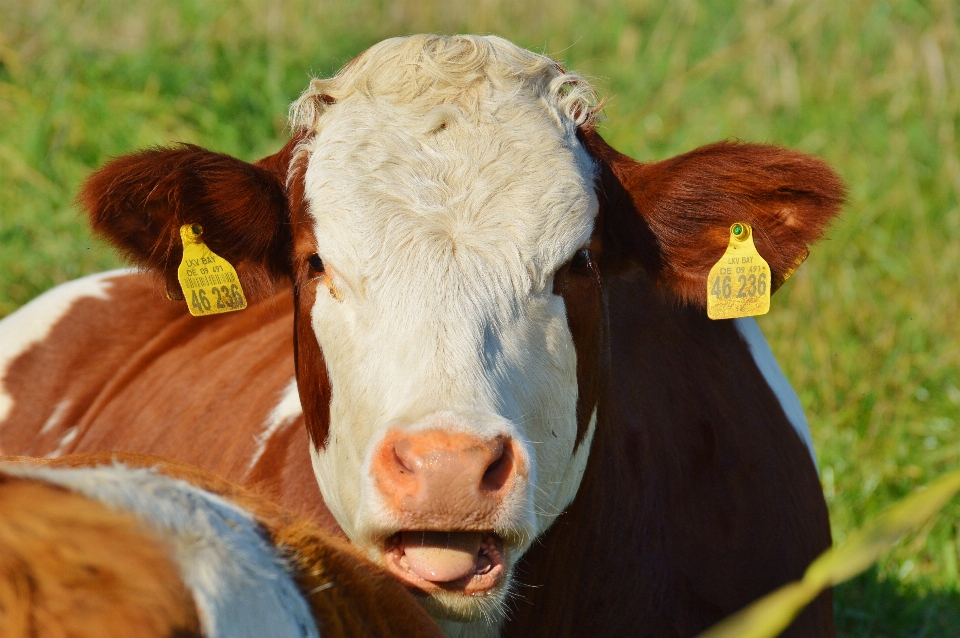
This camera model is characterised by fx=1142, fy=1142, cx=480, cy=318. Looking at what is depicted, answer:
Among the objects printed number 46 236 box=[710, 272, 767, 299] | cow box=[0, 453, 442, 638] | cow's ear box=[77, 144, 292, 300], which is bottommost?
cow box=[0, 453, 442, 638]

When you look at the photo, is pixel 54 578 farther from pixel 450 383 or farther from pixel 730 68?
pixel 730 68

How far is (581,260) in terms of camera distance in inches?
102

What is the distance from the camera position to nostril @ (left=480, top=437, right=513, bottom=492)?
2109mm

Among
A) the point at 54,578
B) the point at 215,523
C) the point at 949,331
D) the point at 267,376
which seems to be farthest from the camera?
the point at 949,331

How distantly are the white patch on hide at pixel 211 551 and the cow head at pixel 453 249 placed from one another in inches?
26.4

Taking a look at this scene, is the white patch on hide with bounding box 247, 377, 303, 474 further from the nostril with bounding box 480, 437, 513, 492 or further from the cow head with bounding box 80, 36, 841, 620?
the nostril with bounding box 480, 437, 513, 492

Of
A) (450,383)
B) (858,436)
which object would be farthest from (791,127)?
(450,383)

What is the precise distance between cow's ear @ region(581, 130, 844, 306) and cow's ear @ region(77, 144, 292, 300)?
794 mm

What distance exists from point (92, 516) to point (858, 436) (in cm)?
447

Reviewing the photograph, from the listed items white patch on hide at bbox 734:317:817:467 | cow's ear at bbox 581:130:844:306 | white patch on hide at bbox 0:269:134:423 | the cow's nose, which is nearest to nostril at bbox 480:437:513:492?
the cow's nose

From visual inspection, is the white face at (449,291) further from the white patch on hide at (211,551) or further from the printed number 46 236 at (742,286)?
the white patch on hide at (211,551)

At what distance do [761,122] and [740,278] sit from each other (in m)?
4.75

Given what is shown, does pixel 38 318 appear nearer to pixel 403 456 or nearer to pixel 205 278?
pixel 205 278

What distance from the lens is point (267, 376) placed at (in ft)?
12.5
